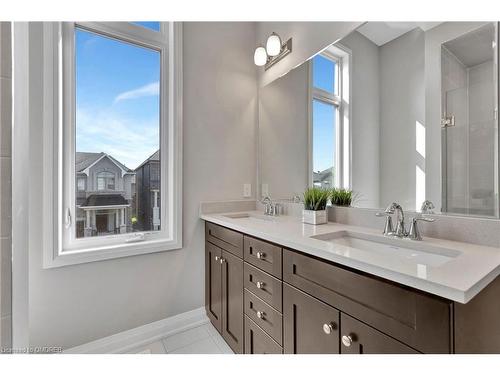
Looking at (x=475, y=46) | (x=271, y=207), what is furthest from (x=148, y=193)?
(x=475, y=46)

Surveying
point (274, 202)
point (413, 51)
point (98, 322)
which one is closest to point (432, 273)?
point (413, 51)

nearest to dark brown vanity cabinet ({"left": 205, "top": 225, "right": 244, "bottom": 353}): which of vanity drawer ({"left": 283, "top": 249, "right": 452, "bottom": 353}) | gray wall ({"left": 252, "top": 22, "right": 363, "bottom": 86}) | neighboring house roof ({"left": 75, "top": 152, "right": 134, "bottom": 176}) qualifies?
vanity drawer ({"left": 283, "top": 249, "right": 452, "bottom": 353})

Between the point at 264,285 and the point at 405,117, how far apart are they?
1.10m

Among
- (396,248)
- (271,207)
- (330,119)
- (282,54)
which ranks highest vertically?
(282,54)

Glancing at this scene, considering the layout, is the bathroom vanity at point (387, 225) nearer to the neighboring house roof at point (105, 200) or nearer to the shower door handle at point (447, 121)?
the shower door handle at point (447, 121)

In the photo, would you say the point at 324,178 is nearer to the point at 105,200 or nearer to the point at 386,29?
the point at 386,29

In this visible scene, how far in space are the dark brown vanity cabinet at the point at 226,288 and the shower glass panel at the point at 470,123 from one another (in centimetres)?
108

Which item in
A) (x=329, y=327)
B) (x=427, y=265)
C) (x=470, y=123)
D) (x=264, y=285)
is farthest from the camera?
(x=264, y=285)

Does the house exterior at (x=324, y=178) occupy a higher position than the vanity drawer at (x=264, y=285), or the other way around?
the house exterior at (x=324, y=178)

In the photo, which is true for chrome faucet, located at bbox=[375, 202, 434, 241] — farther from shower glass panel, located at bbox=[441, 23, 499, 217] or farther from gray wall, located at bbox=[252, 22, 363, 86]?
gray wall, located at bbox=[252, 22, 363, 86]

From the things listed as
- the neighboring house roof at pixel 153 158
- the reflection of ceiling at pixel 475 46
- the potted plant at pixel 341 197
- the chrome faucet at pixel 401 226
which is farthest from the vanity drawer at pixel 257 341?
the reflection of ceiling at pixel 475 46

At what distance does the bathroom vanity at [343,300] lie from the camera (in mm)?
628

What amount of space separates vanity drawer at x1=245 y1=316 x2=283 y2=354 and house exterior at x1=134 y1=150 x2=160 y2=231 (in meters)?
0.95

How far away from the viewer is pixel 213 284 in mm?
1783
